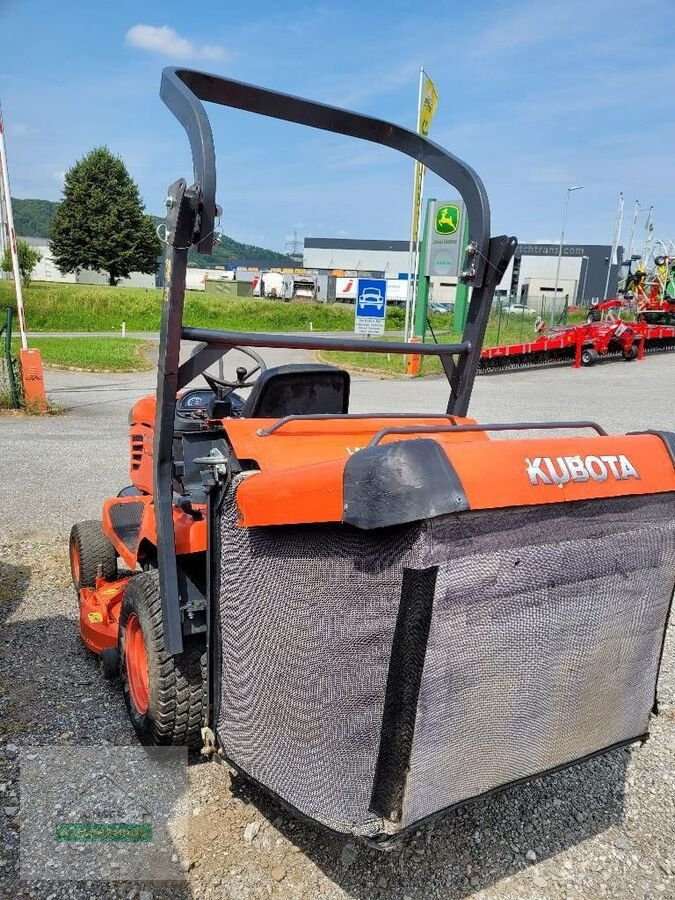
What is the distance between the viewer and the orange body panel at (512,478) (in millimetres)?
1534

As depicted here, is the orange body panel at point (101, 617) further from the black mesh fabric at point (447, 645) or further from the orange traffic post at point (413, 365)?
the orange traffic post at point (413, 365)

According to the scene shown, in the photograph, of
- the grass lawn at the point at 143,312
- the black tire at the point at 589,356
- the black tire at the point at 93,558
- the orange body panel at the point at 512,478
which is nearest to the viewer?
the orange body panel at the point at 512,478

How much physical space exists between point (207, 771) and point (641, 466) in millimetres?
1889

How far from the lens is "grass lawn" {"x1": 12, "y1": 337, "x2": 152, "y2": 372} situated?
1633 centimetres

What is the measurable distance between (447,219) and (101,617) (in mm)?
12509

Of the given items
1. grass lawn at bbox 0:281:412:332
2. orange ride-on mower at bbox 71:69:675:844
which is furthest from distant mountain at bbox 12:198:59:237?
orange ride-on mower at bbox 71:69:675:844

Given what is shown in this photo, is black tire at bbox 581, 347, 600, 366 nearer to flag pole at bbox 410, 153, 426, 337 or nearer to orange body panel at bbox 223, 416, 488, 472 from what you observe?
flag pole at bbox 410, 153, 426, 337

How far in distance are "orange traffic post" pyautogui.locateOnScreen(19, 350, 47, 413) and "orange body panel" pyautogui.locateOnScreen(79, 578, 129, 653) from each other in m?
7.50

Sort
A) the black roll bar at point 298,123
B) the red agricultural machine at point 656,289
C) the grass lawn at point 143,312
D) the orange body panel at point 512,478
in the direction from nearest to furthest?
the orange body panel at point 512,478
the black roll bar at point 298,123
the red agricultural machine at point 656,289
the grass lawn at point 143,312

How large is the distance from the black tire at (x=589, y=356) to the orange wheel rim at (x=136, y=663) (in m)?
15.9

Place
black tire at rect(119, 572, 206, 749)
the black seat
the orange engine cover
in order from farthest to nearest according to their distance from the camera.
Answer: the orange engine cover < the black seat < black tire at rect(119, 572, 206, 749)

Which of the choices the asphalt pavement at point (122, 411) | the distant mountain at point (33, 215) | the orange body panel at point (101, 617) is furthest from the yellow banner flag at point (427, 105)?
the distant mountain at point (33, 215)

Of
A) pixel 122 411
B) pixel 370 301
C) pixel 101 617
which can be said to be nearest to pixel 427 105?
pixel 370 301

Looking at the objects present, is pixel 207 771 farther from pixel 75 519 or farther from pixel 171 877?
pixel 75 519
